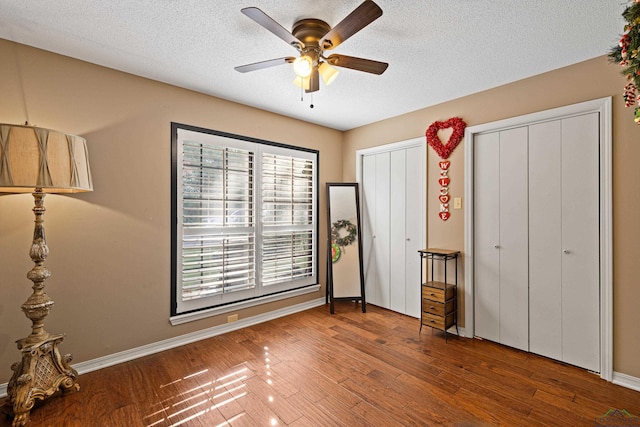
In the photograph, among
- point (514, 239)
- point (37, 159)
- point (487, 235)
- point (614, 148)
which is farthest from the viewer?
point (487, 235)

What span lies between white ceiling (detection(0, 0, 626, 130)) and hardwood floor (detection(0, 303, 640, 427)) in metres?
2.60

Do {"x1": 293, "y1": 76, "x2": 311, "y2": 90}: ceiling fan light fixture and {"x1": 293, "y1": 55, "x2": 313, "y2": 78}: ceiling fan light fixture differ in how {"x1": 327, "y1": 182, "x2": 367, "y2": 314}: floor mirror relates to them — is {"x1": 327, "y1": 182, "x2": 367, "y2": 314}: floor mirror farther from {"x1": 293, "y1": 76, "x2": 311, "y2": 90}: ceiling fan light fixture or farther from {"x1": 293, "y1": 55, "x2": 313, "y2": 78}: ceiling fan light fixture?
{"x1": 293, "y1": 55, "x2": 313, "y2": 78}: ceiling fan light fixture

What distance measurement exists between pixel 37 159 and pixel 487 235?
3.73 metres

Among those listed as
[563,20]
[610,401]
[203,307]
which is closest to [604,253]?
[610,401]

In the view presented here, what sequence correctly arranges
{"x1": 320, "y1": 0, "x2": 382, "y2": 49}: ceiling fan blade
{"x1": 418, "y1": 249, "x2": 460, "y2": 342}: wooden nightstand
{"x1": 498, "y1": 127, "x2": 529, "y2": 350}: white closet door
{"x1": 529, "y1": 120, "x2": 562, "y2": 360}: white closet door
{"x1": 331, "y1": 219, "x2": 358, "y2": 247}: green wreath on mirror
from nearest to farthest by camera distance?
{"x1": 320, "y1": 0, "x2": 382, "y2": 49}: ceiling fan blade → {"x1": 529, "y1": 120, "x2": 562, "y2": 360}: white closet door → {"x1": 498, "y1": 127, "x2": 529, "y2": 350}: white closet door → {"x1": 418, "y1": 249, "x2": 460, "y2": 342}: wooden nightstand → {"x1": 331, "y1": 219, "x2": 358, "y2": 247}: green wreath on mirror

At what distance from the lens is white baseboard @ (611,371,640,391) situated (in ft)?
7.19

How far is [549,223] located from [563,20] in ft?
5.30

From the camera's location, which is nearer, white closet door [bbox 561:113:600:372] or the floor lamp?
the floor lamp

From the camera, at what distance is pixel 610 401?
6.75 ft

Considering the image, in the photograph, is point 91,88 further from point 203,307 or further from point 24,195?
point 203,307

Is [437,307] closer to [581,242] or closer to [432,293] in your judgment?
[432,293]

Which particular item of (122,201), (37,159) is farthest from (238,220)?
(37,159)

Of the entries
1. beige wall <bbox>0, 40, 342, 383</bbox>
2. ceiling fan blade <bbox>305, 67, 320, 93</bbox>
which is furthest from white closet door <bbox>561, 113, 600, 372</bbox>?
beige wall <bbox>0, 40, 342, 383</bbox>

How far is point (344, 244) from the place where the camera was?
163 inches
